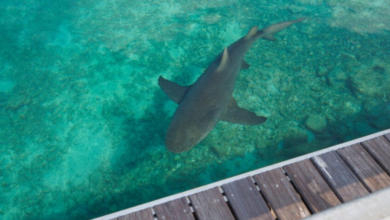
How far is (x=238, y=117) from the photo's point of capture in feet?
17.3

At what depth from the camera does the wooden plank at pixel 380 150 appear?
13.0 ft

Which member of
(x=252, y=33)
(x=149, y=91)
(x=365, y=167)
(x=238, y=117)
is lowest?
(x=149, y=91)

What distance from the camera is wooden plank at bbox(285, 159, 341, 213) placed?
3.56 metres

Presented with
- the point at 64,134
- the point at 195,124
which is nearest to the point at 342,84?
the point at 195,124

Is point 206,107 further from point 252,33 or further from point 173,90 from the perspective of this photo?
point 252,33

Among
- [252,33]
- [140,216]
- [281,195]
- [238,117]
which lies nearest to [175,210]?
[140,216]

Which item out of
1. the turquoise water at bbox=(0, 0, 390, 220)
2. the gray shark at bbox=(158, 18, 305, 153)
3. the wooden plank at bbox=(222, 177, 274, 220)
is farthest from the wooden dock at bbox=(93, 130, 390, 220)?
the turquoise water at bbox=(0, 0, 390, 220)

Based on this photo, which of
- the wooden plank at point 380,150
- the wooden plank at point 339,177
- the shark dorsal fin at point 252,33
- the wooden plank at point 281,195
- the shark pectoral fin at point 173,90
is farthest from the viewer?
the shark dorsal fin at point 252,33

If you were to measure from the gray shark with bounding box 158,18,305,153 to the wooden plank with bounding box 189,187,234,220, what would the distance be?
101 cm

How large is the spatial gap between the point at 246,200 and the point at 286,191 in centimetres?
63

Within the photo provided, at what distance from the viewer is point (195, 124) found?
4562 mm

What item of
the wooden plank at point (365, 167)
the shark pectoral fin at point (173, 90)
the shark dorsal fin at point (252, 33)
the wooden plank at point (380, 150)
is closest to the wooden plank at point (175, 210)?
the shark pectoral fin at point (173, 90)

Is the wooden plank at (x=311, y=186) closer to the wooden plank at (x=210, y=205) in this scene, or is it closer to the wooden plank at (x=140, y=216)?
the wooden plank at (x=210, y=205)

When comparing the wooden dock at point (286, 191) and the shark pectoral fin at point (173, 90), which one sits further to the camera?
the shark pectoral fin at point (173, 90)
